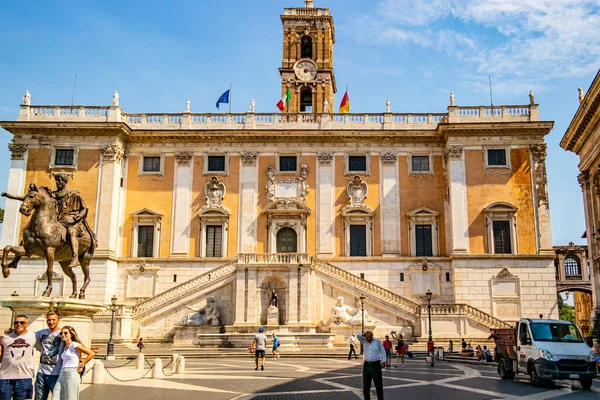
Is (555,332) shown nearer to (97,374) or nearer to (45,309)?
(97,374)

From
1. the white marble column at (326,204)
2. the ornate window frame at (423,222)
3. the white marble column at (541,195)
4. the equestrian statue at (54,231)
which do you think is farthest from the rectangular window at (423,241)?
the equestrian statue at (54,231)

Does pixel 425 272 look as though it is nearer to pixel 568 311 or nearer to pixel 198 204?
pixel 198 204

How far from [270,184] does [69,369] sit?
30.9 meters

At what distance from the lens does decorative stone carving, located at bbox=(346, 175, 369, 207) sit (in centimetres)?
3878

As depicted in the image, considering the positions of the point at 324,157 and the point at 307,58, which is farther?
the point at 307,58

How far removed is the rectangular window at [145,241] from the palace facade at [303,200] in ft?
0.30

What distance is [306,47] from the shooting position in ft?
165

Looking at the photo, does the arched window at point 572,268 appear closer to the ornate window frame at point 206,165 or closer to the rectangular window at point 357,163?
the rectangular window at point 357,163

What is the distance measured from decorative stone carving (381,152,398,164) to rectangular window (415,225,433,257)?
→ 14.8 feet

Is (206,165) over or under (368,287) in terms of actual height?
over

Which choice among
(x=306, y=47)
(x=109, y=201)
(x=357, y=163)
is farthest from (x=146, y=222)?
(x=306, y=47)

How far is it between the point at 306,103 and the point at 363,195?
1334cm

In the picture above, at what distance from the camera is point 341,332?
3306 cm

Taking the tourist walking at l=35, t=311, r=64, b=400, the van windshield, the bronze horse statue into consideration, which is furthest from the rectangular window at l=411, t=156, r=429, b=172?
the tourist walking at l=35, t=311, r=64, b=400
